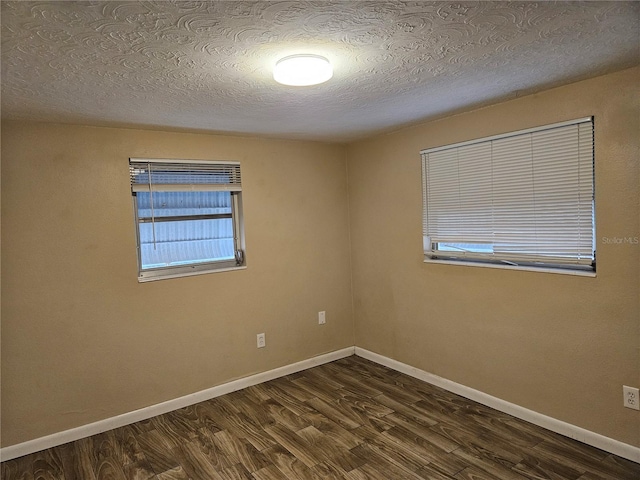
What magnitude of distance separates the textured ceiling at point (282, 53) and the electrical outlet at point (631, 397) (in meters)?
1.77

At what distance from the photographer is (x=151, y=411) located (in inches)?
127

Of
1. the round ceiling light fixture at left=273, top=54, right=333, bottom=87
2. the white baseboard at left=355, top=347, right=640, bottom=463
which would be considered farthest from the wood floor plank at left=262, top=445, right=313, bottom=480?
the round ceiling light fixture at left=273, top=54, right=333, bottom=87

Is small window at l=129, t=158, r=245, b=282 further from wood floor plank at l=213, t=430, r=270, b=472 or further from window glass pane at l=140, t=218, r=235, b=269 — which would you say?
wood floor plank at l=213, t=430, r=270, b=472

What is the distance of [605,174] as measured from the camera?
2402mm

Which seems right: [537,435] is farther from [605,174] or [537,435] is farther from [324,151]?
[324,151]

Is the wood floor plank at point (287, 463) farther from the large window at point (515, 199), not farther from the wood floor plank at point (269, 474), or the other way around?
Answer: the large window at point (515, 199)

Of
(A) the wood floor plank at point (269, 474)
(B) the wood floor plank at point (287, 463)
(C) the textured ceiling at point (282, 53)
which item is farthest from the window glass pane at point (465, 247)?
(A) the wood floor plank at point (269, 474)

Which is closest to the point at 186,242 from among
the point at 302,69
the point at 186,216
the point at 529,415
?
the point at 186,216

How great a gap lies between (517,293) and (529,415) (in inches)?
32.4

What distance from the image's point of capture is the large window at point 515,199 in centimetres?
254

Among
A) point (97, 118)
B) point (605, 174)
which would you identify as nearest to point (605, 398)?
point (605, 174)

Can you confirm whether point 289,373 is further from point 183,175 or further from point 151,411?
point 183,175

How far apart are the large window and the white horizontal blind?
5.37 ft

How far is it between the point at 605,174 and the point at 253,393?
2987 mm
